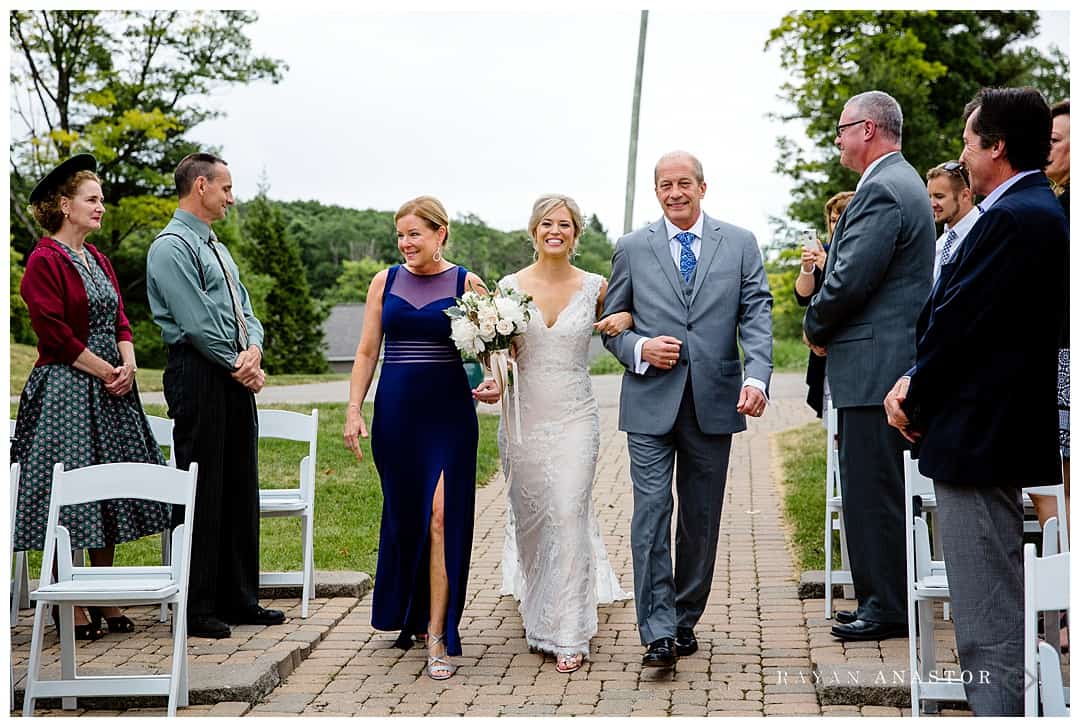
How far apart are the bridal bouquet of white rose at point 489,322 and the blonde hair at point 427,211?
0.42 metres

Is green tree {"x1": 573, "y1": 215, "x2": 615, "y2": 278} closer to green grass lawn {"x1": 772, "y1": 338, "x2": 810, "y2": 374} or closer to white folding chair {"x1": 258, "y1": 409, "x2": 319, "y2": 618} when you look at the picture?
green grass lawn {"x1": 772, "y1": 338, "x2": 810, "y2": 374}

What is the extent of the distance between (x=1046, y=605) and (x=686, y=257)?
313cm

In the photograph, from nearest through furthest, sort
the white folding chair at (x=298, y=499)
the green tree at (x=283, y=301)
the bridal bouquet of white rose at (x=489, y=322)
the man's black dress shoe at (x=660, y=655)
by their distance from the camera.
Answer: the man's black dress shoe at (x=660, y=655)
the bridal bouquet of white rose at (x=489, y=322)
the white folding chair at (x=298, y=499)
the green tree at (x=283, y=301)

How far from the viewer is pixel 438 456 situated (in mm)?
6227

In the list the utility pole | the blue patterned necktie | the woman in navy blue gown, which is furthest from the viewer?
the utility pole

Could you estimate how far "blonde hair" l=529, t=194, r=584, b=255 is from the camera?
6.25m

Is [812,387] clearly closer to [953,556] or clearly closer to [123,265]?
[953,556]

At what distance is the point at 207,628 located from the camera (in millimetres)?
6531

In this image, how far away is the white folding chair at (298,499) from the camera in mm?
7184

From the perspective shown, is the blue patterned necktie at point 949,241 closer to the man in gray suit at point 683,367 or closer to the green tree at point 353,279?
the man in gray suit at point 683,367

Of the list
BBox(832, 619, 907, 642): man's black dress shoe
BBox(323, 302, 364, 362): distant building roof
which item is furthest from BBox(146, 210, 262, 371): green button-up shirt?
BBox(323, 302, 364, 362): distant building roof

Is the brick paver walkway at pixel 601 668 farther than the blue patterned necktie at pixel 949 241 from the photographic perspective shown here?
No

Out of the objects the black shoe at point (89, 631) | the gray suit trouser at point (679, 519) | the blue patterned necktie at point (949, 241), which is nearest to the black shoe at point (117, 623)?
the black shoe at point (89, 631)

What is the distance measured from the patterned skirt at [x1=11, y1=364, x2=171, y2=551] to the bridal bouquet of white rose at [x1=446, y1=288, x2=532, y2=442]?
190 cm
